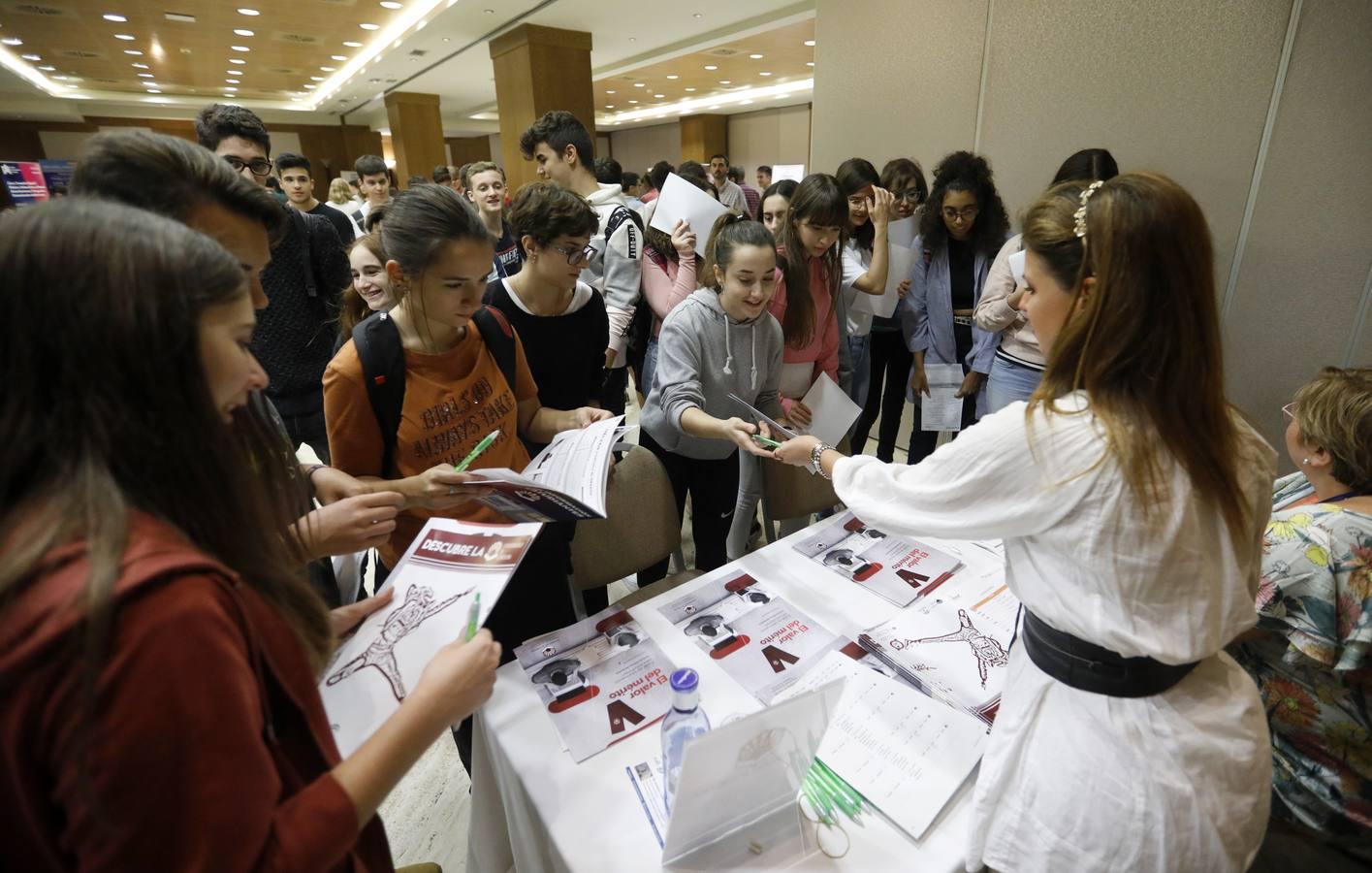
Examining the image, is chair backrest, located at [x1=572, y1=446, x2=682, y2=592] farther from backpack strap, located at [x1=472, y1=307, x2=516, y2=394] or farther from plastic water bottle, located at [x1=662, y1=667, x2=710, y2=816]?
plastic water bottle, located at [x1=662, y1=667, x2=710, y2=816]

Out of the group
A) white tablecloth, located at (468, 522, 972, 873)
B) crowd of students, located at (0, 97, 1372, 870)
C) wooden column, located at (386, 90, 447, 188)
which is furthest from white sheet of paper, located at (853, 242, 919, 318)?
wooden column, located at (386, 90, 447, 188)

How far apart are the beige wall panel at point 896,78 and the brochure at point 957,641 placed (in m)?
2.99

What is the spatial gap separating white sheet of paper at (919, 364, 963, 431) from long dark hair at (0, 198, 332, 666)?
9.73ft

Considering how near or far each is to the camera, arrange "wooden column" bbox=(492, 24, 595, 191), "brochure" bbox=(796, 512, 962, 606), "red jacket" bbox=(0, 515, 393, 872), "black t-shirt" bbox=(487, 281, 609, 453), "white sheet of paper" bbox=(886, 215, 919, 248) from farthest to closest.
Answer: "wooden column" bbox=(492, 24, 595, 191), "white sheet of paper" bbox=(886, 215, 919, 248), "black t-shirt" bbox=(487, 281, 609, 453), "brochure" bbox=(796, 512, 962, 606), "red jacket" bbox=(0, 515, 393, 872)

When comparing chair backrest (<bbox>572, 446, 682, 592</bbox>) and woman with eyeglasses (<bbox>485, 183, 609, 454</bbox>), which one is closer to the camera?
chair backrest (<bbox>572, 446, 682, 592</bbox>)

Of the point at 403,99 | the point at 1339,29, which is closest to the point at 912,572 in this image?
the point at 1339,29

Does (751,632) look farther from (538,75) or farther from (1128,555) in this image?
(538,75)

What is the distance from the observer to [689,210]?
2549 mm

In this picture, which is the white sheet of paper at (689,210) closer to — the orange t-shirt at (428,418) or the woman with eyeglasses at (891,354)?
the woman with eyeglasses at (891,354)

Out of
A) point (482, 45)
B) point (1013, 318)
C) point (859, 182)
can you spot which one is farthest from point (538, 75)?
point (1013, 318)

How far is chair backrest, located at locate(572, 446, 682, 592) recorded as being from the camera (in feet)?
5.64

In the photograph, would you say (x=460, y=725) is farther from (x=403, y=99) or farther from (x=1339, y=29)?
(x=403, y=99)

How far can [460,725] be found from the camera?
1559mm

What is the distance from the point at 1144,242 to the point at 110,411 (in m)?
1.09
